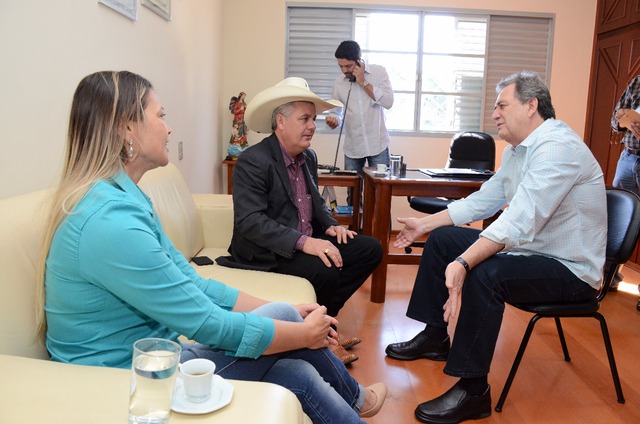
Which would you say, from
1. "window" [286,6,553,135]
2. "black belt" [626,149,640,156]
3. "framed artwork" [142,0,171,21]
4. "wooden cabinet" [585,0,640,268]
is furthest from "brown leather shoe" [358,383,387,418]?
"window" [286,6,553,135]

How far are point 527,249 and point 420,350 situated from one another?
0.71 m

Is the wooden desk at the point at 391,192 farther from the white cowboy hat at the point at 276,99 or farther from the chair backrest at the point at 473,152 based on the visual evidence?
the chair backrest at the point at 473,152

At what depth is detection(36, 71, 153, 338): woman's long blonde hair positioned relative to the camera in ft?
3.90

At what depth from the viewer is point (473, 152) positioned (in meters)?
4.35

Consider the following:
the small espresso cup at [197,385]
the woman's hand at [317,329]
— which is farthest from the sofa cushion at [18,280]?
the woman's hand at [317,329]

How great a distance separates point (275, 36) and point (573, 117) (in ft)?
9.68

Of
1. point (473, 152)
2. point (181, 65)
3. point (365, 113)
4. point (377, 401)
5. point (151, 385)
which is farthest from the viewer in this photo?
point (365, 113)

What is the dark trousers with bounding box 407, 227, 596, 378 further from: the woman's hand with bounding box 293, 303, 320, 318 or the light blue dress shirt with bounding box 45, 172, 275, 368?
the light blue dress shirt with bounding box 45, 172, 275, 368

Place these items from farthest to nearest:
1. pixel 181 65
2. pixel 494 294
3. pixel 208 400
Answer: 1. pixel 181 65
2. pixel 494 294
3. pixel 208 400

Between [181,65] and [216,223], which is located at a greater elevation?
[181,65]

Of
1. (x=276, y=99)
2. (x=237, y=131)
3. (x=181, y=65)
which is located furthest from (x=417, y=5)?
(x=276, y=99)

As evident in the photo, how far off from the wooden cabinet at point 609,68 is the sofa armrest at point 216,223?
3219 mm

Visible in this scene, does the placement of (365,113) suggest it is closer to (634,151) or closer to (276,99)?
(634,151)

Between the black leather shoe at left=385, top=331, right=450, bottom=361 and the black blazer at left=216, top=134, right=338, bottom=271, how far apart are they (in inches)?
26.9
